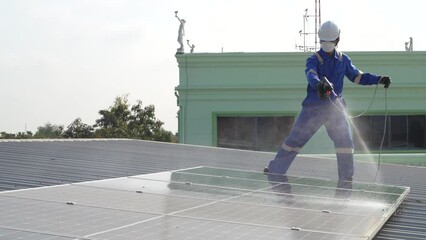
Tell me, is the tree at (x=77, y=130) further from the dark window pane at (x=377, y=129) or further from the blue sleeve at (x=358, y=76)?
the blue sleeve at (x=358, y=76)

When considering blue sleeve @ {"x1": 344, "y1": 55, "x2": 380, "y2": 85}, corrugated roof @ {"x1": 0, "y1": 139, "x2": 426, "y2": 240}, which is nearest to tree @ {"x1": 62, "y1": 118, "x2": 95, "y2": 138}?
corrugated roof @ {"x1": 0, "y1": 139, "x2": 426, "y2": 240}

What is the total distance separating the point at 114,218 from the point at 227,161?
7.63 meters

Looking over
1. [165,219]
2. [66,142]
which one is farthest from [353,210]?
[66,142]

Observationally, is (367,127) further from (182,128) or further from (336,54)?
(336,54)

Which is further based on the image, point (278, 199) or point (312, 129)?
point (312, 129)

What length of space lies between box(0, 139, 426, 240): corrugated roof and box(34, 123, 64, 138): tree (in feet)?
119

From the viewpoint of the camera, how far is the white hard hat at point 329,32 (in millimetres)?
8352

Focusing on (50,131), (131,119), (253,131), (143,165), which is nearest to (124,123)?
(131,119)

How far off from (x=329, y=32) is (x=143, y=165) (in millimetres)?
3395

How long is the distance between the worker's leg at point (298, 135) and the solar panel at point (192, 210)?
1354mm

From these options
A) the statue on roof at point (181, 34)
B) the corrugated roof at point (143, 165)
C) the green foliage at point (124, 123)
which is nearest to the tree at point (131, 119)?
the green foliage at point (124, 123)

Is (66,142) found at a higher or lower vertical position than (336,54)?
lower

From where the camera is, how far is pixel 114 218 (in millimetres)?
4688

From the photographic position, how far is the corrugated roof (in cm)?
679
